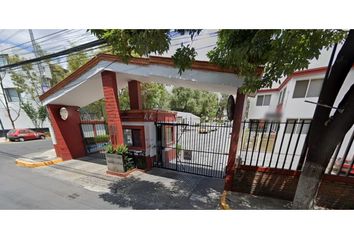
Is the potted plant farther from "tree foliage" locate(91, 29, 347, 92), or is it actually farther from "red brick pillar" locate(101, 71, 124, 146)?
"tree foliage" locate(91, 29, 347, 92)

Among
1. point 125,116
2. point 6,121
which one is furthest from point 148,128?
point 6,121

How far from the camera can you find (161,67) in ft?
15.1

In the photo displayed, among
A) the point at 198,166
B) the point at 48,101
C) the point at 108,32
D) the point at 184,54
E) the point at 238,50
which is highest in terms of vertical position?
the point at 108,32

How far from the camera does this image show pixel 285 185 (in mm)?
3420

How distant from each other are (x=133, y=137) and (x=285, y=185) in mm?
5492

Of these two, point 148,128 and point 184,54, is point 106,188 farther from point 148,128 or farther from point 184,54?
point 184,54

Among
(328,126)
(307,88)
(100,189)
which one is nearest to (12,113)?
(100,189)

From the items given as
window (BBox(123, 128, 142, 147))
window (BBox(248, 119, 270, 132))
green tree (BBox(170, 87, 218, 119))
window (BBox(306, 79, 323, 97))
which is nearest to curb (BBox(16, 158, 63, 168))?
window (BBox(123, 128, 142, 147))

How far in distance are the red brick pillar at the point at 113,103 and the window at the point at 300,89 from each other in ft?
26.3

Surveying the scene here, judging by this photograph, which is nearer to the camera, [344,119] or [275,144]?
[344,119]

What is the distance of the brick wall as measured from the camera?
305 cm

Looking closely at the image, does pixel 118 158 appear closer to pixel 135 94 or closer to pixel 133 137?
pixel 133 137

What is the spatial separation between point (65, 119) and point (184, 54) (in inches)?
297

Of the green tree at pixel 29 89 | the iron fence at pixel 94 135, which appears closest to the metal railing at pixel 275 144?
the iron fence at pixel 94 135
